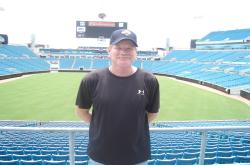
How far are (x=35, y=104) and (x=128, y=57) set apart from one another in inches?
831

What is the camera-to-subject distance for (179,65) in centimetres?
5988

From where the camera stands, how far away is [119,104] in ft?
8.46

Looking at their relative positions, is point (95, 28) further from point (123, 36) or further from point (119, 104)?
point (119, 104)

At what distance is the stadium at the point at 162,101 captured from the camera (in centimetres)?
619

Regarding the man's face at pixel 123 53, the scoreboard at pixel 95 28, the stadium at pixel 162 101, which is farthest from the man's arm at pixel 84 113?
the scoreboard at pixel 95 28

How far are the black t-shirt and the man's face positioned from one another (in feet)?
0.46

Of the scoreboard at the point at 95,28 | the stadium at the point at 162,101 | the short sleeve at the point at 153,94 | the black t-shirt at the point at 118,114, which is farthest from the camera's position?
the scoreboard at the point at 95,28

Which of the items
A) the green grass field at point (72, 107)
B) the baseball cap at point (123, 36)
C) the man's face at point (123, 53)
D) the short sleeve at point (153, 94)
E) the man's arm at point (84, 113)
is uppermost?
the baseball cap at point (123, 36)

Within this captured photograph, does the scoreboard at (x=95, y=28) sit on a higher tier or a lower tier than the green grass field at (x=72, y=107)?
higher

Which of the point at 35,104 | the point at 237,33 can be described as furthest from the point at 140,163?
the point at 237,33

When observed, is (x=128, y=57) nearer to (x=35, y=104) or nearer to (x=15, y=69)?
(x=35, y=104)

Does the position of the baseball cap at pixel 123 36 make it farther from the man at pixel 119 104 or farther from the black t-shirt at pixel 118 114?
the black t-shirt at pixel 118 114

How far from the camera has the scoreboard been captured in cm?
6162

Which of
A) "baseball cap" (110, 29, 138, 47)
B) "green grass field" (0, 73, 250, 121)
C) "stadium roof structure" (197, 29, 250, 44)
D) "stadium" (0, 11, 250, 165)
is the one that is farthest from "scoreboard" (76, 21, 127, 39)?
"baseball cap" (110, 29, 138, 47)
